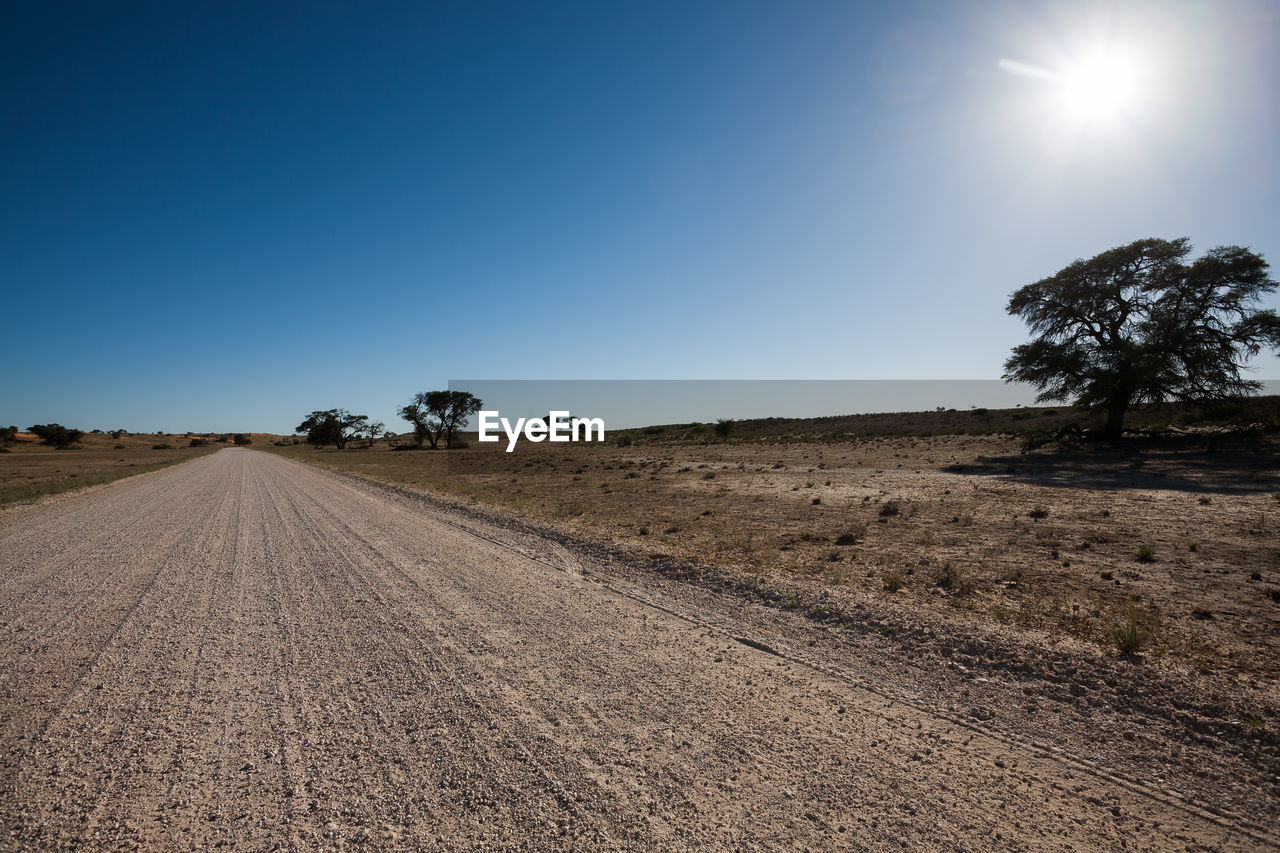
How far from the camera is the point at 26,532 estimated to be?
12.2 m

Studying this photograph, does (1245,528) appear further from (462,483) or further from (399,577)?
(462,483)

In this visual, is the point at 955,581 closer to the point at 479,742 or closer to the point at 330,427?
the point at 479,742

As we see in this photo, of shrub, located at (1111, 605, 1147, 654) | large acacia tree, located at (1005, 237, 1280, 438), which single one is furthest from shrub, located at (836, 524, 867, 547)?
large acacia tree, located at (1005, 237, 1280, 438)

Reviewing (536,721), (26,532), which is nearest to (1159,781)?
(536,721)

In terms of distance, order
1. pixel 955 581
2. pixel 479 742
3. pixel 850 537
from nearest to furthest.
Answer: pixel 479 742, pixel 955 581, pixel 850 537

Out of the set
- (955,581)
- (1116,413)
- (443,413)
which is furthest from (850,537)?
(443,413)

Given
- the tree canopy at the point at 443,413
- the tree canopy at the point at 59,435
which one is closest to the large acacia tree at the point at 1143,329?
the tree canopy at the point at 443,413

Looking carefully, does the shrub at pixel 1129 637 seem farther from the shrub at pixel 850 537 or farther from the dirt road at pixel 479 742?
the shrub at pixel 850 537

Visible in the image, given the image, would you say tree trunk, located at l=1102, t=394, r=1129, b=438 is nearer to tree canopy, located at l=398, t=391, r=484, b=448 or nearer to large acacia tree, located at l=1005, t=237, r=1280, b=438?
large acacia tree, located at l=1005, t=237, r=1280, b=438

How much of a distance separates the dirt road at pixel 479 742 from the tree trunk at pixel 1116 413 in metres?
36.1

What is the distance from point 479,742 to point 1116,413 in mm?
39774

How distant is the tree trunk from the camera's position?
30.0 m

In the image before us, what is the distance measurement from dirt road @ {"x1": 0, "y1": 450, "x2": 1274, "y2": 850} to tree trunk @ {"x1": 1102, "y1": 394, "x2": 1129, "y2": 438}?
36.1 m

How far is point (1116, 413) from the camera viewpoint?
3041cm
